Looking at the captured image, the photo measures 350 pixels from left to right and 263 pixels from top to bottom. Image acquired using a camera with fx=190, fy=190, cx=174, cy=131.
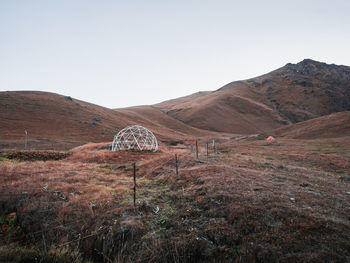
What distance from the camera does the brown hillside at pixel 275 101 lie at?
90062 millimetres

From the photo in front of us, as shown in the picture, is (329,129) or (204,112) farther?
(204,112)

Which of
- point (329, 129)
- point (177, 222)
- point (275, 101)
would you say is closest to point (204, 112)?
point (275, 101)

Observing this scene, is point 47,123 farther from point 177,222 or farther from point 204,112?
point 204,112

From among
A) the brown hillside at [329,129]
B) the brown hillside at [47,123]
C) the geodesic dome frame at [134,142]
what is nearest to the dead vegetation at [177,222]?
the geodesic dome frame at [134,142]

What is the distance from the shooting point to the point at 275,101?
11269 cm

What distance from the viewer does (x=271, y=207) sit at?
19.3 ft

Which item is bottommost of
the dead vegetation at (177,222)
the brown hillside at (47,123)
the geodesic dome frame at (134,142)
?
the dead vegetation at (177,222)

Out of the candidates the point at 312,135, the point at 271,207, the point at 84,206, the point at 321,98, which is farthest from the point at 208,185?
the point at 321,98

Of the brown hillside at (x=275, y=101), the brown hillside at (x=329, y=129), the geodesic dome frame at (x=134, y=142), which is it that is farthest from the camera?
the brown hillside at (x=275, y=101)

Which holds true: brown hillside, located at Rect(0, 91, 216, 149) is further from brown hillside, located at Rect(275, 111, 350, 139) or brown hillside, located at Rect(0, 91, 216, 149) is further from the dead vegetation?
brown hillside, located at Rect(275, 111, 350, 139)

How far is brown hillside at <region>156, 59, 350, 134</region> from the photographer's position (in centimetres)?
9006

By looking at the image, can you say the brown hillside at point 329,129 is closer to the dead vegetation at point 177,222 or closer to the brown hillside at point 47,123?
the brown hillside at point 47,123

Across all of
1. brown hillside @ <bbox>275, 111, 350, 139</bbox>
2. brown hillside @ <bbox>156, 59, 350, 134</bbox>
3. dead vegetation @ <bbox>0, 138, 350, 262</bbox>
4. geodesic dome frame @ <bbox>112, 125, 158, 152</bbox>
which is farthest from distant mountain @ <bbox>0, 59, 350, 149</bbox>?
dead vegetation @ <bbox>0, 138, 350, 262</bbox>

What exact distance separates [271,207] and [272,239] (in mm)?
1517
